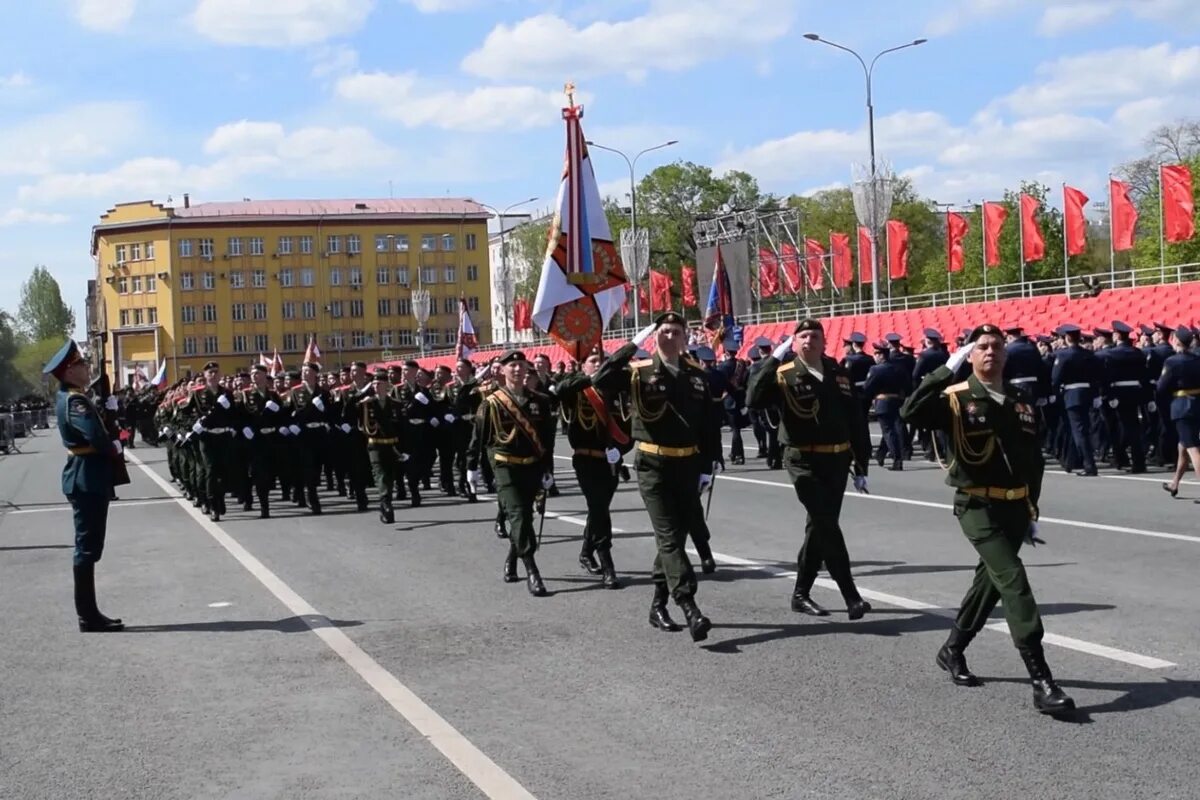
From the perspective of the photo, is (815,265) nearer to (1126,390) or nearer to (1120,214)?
(1120,214)

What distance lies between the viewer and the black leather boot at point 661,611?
8797 millimetres

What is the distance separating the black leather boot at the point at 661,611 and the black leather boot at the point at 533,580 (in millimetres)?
1661

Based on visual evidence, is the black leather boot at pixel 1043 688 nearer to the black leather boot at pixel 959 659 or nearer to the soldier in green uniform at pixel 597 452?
the black leather boot at pixel 959 659

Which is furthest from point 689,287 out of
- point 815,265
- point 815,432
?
point 815,432

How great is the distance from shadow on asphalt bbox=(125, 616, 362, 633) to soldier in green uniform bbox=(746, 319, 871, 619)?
9.71 ft

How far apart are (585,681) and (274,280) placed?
122 metres

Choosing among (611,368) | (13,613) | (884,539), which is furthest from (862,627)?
(13,613)

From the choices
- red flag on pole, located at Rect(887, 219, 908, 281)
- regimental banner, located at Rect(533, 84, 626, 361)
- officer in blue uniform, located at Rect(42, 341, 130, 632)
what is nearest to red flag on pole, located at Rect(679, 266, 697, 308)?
red flag on pole, located at Rect(887, 219, 908, 281)

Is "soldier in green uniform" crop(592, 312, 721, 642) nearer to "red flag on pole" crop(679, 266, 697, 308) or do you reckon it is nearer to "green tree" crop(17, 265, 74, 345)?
"red flag on pole" crop(679, 266, 697, 308)

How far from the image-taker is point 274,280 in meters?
126

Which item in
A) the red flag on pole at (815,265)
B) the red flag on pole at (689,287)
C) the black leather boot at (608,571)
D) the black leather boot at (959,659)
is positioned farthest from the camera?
the red flag on pole at (689,287)

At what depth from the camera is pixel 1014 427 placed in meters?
6.86

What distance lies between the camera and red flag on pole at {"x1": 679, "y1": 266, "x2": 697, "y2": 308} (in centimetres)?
7588

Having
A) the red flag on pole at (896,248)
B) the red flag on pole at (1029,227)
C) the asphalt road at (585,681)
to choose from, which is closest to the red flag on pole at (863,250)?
the red flag on pole at (896,248)
